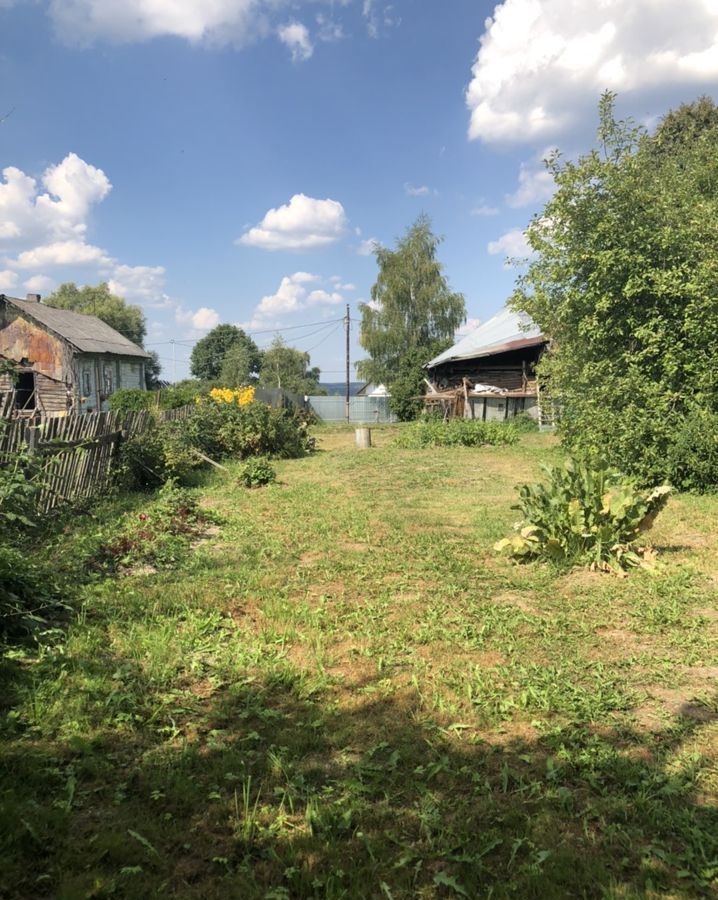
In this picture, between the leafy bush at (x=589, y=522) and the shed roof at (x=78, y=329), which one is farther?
the shed roof at (x=78, y=329)

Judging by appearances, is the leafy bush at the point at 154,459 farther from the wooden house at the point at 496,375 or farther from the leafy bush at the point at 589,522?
the wooden house at the point at 496,375

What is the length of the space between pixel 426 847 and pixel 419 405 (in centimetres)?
3319

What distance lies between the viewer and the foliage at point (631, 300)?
10031 mm

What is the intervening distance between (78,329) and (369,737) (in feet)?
92.7

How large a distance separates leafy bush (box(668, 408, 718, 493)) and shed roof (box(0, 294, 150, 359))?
2299 centimetres

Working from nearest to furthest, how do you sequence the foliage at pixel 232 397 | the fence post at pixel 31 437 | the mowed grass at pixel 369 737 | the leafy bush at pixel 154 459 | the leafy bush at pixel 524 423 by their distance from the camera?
1. the mowed grass at pixel 369 737
2. the fence post at pixel 31 437
3. the leafy bush at pixel 154 459
4. the foliage at pixel 232 397
5. the leafy bush at pixel 524 423

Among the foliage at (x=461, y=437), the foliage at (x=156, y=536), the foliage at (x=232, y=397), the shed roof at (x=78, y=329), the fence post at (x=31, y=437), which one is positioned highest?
the shed roof at (x=78, y=329)

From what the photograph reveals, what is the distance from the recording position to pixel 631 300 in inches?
430

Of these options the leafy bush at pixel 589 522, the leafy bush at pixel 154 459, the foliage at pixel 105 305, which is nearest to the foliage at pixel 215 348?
the foliage at pixel 105 305

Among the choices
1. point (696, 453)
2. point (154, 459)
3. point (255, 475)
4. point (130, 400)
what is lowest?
point (255, 475)

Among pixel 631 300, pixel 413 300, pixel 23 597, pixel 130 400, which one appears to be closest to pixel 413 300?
pixel 413 300

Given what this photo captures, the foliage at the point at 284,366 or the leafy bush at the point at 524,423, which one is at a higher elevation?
the foliage at the point at 284,366

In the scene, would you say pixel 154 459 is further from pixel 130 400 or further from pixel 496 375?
pixel 496 375

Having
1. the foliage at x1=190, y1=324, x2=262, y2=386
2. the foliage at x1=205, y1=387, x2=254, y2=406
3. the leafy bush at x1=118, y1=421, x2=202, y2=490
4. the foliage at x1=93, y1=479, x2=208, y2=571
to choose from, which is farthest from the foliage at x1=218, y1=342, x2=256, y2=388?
the foliage at x1=93, y1=479, x2=208, y2=571
